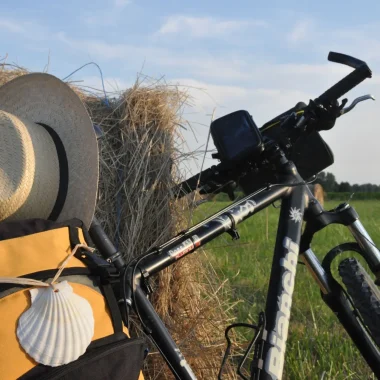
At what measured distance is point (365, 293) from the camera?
2240 mm

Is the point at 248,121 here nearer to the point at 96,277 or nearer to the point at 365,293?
the point at 365,293

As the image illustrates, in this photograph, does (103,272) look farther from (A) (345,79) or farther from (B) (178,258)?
(A) (345,79)

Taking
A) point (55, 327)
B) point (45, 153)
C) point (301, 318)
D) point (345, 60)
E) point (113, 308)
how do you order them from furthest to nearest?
1. point (301, 318)
2. point (345, 60)
3. point (45, 153)
4. point (113, 308)
5. point (55, 327)

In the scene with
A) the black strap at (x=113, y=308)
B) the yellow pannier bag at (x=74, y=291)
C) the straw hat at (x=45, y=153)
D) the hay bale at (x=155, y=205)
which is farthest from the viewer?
the hay bale at (x=155, y=205)

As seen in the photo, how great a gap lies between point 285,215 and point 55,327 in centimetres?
108

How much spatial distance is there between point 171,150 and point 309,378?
134 cm

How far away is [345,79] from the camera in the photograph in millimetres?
2135

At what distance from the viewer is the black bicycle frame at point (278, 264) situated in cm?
188

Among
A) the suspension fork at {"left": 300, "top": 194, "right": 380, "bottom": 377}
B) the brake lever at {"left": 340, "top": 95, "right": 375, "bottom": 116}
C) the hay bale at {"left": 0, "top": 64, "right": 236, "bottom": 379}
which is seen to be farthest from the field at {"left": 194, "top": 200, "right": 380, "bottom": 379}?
the brake lever at {"left": 340, "top": 95, "right": 375, "bottom": 116}

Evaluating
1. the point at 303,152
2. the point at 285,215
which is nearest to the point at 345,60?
the point at 303,152

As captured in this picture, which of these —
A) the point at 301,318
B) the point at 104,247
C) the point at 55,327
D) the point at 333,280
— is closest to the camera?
the point at 55,327

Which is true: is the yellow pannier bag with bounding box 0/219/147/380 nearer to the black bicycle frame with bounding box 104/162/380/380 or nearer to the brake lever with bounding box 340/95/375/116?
the black bicycle frame with bounding box 104/162/380/380

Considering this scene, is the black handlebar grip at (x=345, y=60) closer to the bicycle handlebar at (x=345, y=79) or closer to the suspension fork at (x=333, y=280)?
the bicycle handlebar at (x=345, y=79)

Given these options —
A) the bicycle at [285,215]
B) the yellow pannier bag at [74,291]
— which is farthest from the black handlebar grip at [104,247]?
the yellow pannier bag at [74,291]
